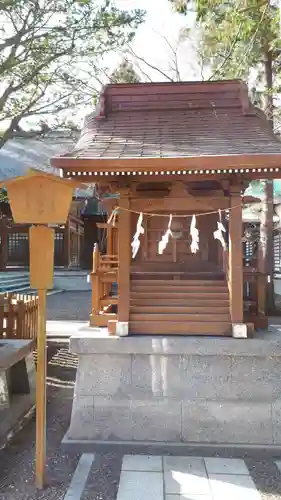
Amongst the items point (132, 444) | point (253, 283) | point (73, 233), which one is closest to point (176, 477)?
point (132, 444)

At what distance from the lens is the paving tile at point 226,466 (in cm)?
454

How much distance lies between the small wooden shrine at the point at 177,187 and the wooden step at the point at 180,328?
0.01 m

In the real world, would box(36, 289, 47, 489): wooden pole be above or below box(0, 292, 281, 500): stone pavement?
above

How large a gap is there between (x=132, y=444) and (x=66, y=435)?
0.88m

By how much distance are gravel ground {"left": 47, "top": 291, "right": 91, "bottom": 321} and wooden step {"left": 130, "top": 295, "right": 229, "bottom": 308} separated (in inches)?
276

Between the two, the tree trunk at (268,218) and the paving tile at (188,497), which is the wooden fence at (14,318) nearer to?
the paving tile at (188,497)

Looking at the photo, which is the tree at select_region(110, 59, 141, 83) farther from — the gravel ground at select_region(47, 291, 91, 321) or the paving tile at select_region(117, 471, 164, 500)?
the paving tile at select_region(117, 471, 164, 500)

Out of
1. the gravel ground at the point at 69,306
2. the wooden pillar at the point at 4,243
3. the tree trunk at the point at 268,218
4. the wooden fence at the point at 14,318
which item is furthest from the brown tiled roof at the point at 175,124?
the wooden pillar at the point at 4,243

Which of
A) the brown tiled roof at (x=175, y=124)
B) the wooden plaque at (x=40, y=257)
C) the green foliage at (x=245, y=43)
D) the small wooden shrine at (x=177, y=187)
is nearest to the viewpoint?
the wooden plaque at (x=40, y=257)

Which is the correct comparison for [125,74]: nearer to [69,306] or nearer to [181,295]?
[69,306]

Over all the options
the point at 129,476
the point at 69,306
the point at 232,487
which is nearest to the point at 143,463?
the point at 129,476

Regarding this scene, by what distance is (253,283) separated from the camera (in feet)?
21.1

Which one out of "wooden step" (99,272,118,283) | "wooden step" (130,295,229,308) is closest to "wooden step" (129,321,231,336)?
"wooden step" (130,295,229,308)

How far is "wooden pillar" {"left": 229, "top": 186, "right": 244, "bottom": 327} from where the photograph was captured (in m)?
5.59
